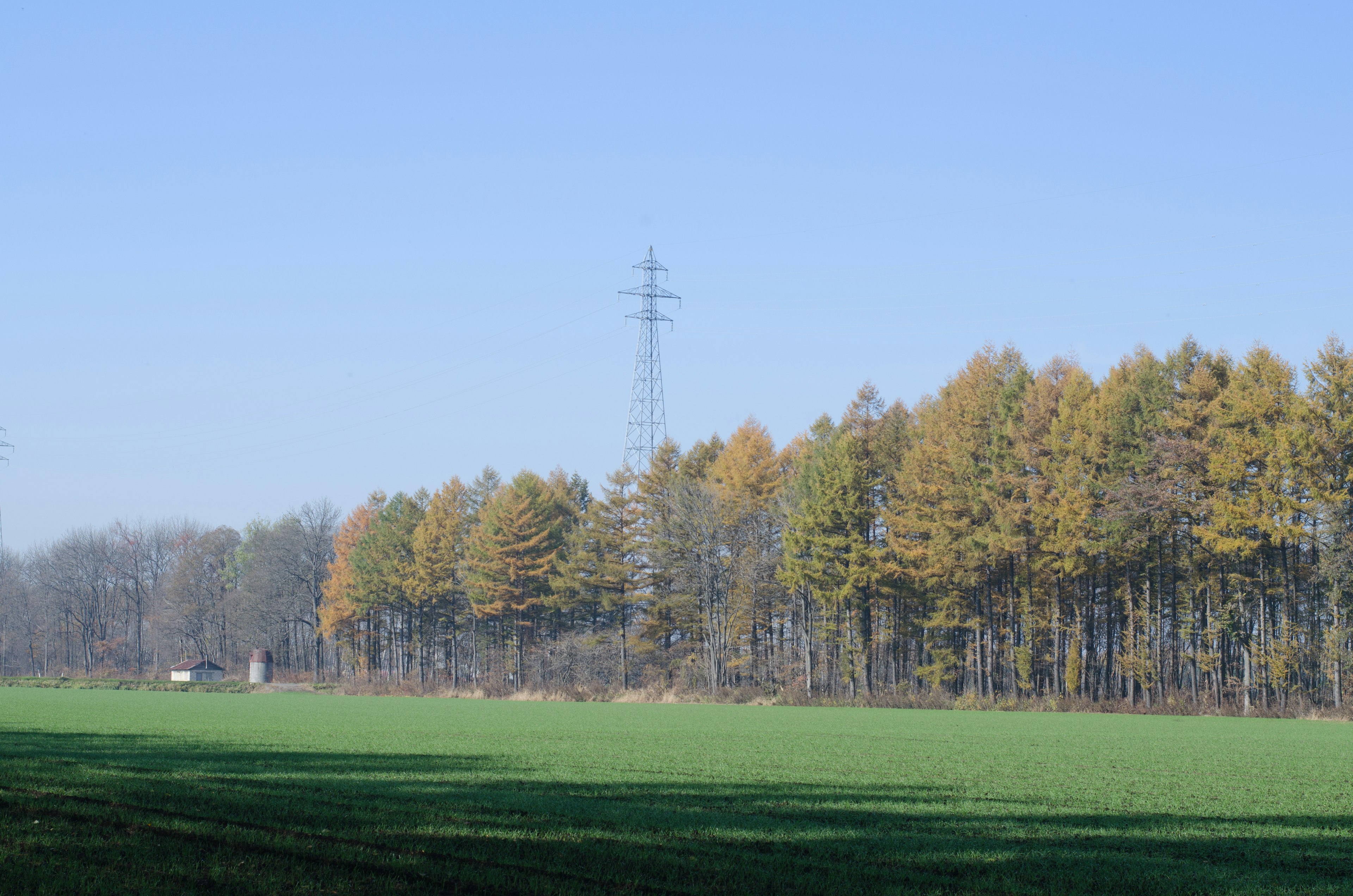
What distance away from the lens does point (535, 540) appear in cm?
7744

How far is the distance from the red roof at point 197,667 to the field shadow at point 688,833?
91372 mm

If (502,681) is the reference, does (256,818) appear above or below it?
above

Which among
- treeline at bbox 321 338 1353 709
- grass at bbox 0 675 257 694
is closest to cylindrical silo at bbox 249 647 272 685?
grass at bbox 0 675 257 694

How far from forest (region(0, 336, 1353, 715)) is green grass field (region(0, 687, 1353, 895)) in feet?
75.5

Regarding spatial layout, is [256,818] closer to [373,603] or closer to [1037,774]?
[1037,774]

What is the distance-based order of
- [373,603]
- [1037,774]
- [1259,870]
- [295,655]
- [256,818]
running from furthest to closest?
[295,655], [373,603], [1037,774], [256,818], [1259,870]

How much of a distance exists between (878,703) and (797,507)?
1335cm

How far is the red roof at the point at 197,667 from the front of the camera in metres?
98.1

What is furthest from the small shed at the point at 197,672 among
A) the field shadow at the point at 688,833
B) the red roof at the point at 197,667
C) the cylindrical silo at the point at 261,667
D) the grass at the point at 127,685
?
the field shadow at the point at 688,833

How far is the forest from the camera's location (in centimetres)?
4297

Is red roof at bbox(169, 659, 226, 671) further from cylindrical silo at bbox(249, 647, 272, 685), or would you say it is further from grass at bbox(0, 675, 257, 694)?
cylindrical silo at bbox(249, 647, 272, 685)

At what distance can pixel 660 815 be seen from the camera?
36.4 ft

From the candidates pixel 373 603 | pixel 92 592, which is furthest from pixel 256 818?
pixel 92 592

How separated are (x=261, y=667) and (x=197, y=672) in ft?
20.5
